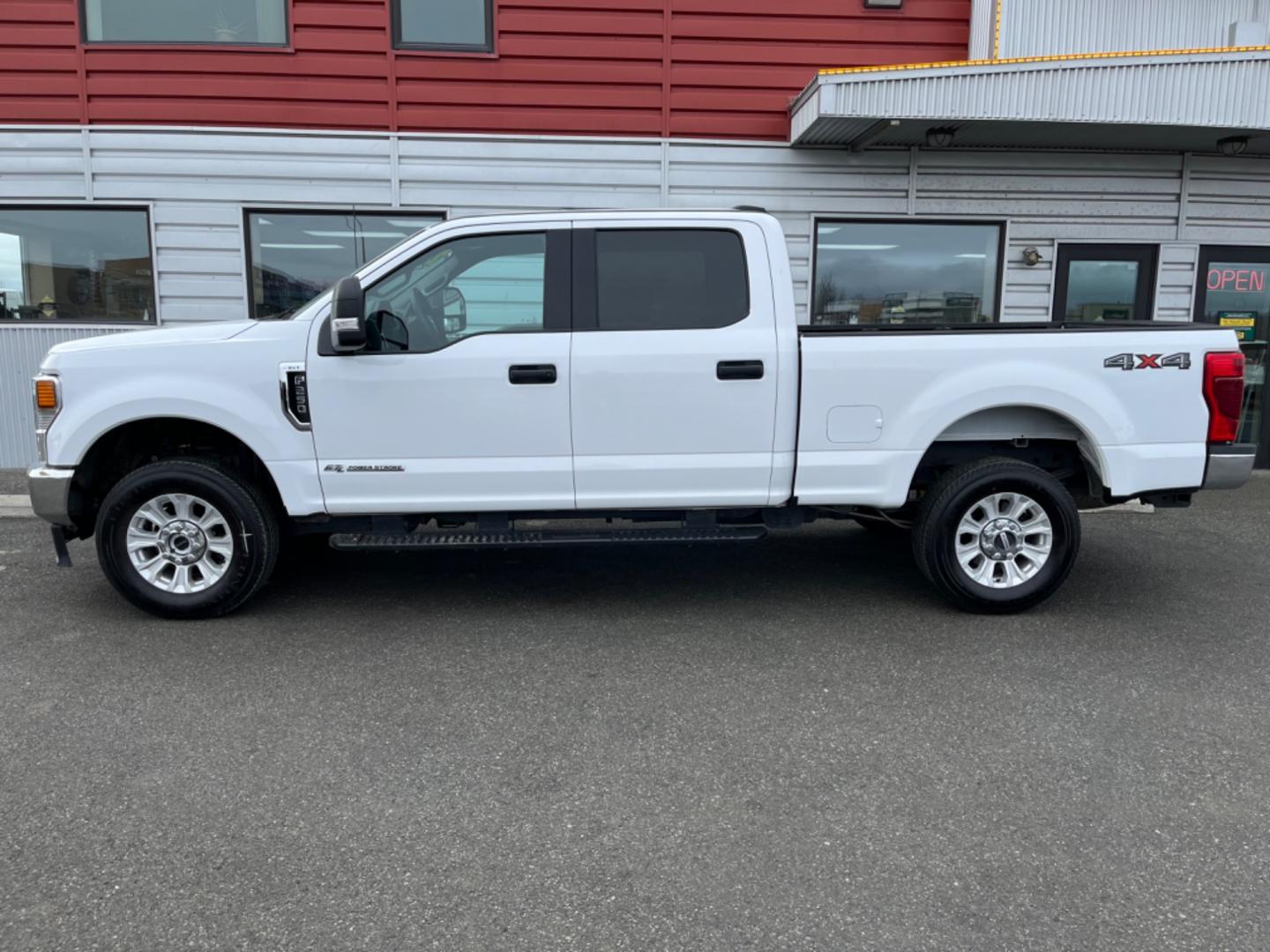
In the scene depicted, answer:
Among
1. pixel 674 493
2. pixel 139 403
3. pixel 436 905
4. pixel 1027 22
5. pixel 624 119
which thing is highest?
pixel 1027 22

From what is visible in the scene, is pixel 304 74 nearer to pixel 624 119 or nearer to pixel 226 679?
pixel 624 119

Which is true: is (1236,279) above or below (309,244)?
below

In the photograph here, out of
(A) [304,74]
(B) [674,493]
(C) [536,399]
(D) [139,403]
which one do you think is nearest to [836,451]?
(B) [674,493]

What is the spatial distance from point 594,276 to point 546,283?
252 millimetres

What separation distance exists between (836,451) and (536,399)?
1594 millimetres

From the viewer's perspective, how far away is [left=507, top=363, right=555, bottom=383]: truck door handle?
15.4 feet

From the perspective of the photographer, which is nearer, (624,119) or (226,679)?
(226,679)

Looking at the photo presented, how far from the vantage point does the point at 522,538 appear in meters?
4.91

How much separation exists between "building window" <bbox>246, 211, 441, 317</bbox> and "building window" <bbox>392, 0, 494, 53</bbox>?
160 cm

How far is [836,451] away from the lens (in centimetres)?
486

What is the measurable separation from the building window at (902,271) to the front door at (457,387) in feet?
16.7

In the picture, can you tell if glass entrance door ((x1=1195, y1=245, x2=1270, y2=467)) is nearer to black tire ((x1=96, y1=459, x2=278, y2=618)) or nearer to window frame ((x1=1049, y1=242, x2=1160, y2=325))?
window frame ((x1=1049, y1=242, x2=1160, y2=325))

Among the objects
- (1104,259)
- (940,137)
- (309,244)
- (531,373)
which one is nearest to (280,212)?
(309,244)

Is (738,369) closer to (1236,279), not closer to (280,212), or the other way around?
(280,212)
